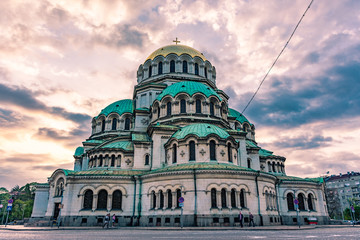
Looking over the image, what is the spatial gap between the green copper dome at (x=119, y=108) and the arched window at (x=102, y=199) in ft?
51.8

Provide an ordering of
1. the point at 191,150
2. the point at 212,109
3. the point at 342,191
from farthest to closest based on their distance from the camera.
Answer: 1. the point at 342,191
2. the point at 212,109
3. the point at 191,150

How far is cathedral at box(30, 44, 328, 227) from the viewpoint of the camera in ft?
79.7

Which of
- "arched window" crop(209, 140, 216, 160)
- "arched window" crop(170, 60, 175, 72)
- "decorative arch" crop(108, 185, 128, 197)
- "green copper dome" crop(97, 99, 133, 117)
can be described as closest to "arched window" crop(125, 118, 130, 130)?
"green copper dome" crop(97, 99, 133, 117)

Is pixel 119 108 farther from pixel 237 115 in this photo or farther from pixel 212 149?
pixel 212 149

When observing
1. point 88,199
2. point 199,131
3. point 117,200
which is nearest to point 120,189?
point 117,200

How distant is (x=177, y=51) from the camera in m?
42.4

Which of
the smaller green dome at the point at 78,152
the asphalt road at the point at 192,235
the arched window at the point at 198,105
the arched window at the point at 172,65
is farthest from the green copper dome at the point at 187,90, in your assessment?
the asphalt road at the point at 192,235

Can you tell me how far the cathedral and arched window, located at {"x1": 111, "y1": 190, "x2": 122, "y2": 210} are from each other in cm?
A: 3

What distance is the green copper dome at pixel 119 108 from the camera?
4169 centimetres

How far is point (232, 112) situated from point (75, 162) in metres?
26.8

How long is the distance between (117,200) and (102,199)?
1.53m

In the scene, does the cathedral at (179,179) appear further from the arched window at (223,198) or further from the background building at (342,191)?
the background building at (342,191)

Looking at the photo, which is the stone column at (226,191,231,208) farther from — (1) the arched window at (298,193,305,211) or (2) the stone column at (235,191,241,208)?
(1) the arched window at (298,193,305,211)

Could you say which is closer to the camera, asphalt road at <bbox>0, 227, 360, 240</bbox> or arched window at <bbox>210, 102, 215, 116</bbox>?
asphalt road at <bbox>0, 227, 360, 240</bbox>
